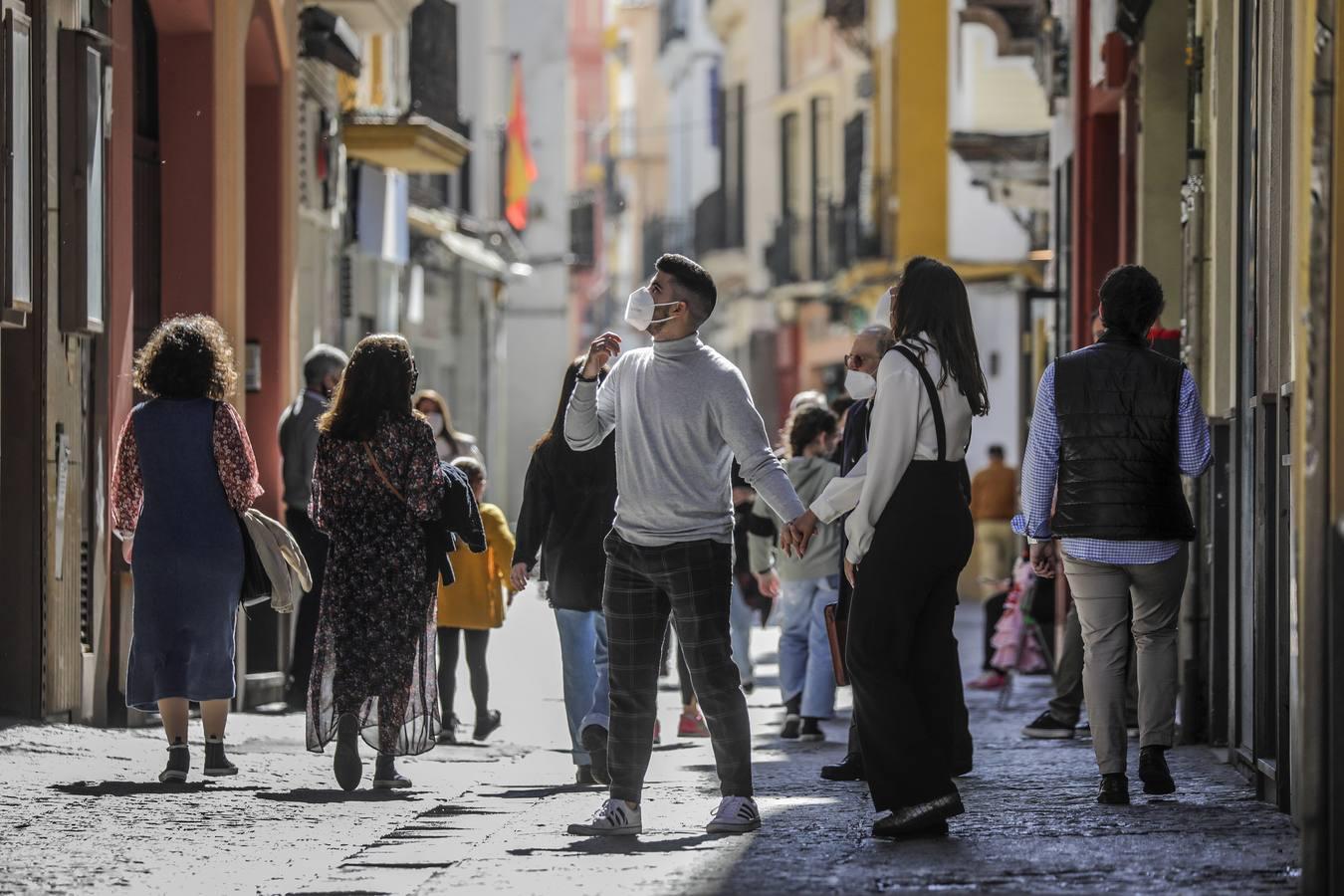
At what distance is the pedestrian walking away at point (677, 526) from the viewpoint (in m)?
8.33

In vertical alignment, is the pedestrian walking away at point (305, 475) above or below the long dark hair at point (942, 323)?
below

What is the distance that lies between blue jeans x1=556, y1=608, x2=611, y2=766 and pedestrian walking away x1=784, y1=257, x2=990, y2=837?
260 cm

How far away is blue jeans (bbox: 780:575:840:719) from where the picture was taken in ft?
41.5

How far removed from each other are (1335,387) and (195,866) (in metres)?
3.56

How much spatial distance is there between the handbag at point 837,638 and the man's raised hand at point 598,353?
123 cm

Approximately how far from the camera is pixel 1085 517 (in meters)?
8.88

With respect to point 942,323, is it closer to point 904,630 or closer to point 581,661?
point 904,630

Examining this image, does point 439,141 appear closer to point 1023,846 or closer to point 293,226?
point 293,226

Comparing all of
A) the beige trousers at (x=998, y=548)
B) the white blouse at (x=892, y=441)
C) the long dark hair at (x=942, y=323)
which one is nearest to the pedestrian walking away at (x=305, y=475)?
the long dark hair at (x=942, y=323)

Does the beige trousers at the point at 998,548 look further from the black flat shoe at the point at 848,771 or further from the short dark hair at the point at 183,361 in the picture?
the short dark hair at the point at 183,361

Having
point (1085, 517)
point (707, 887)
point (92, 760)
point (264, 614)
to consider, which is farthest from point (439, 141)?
point (707, 887)

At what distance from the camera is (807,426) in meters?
13.1

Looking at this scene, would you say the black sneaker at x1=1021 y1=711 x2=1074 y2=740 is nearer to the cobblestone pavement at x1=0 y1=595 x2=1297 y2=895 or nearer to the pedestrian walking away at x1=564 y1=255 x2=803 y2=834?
the cobblestone pavement at x1=0 y1=595 x2=1297 y2=895

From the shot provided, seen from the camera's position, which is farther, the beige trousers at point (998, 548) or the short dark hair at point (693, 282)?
the beige trousers at point (998, 548)
